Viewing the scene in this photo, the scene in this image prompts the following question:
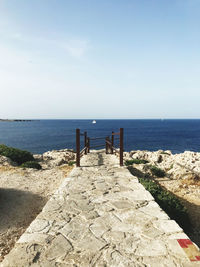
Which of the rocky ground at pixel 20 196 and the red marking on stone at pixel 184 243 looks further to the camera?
the rocky ground at pixel 20 196

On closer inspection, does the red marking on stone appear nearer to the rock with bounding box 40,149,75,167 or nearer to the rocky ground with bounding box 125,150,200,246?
the rocky ground with bounding box 125,150,200,246

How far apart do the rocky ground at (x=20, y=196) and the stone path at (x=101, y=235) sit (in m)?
1.46

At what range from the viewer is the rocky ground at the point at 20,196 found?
462cm

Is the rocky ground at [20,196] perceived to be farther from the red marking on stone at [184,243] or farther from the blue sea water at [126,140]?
the blue sea water at [126,140]

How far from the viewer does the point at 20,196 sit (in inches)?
277

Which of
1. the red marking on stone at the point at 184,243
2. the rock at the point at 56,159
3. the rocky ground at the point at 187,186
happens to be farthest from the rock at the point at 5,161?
the red marking on stone at the point at 184,243

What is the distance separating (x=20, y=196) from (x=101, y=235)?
5.26 metres

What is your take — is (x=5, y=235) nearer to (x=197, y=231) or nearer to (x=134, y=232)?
(x=134, y=232)

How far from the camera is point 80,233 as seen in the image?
9.95 feet

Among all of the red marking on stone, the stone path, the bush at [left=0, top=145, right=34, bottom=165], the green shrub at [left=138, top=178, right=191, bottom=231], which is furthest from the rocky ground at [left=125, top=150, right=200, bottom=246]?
the bush at [left=0, top=145, right=34, bottom=165]

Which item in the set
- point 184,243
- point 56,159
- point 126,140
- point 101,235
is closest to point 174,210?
point 184,243

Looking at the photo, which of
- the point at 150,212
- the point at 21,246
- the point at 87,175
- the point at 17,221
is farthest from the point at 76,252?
the point at 87,175

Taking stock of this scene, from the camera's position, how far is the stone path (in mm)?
2393

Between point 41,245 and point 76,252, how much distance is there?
57cm
